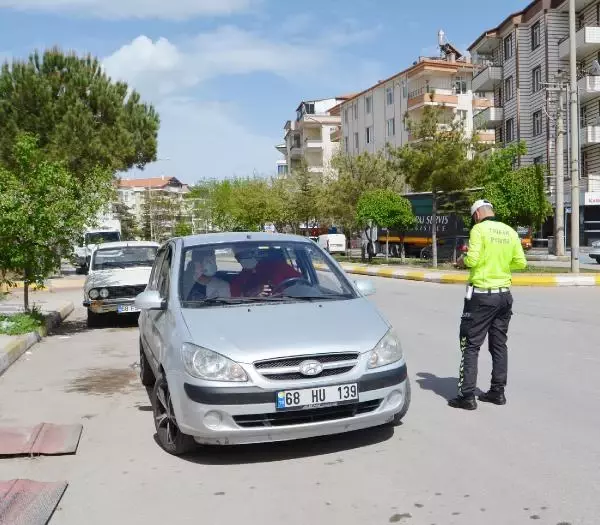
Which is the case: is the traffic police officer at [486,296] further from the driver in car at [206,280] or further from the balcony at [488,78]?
the balcony at [488,78]

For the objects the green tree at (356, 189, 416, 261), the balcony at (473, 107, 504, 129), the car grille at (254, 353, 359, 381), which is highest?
the balcony at (473, 107, 504, 129)

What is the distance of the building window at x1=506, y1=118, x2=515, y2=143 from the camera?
5166cm

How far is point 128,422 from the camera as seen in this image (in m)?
6.51

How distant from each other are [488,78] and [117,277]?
45.2m

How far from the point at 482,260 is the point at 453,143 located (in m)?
23.7

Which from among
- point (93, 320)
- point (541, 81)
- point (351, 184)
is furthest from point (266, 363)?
point (541, 81)

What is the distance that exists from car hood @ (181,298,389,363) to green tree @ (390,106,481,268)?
79.3 ft

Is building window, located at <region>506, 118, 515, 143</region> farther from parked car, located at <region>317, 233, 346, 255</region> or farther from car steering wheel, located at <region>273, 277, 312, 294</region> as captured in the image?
car steering wheel, located at <region>273, 277, 312, 294</region>

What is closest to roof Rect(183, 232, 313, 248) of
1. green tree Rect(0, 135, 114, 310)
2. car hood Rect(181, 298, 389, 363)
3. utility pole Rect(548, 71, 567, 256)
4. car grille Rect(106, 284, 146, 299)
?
car hood Rect(181, 298, 389, 363)

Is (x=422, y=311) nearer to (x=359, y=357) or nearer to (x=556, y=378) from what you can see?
(x=556, y=378)

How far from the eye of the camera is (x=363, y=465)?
4.93 m

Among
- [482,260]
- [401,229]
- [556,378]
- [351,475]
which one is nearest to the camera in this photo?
[351,475]

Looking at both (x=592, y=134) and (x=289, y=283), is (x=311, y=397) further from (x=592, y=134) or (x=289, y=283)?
(x=592, y=134)

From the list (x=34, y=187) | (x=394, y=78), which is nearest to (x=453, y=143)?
(x=34, y=187)
